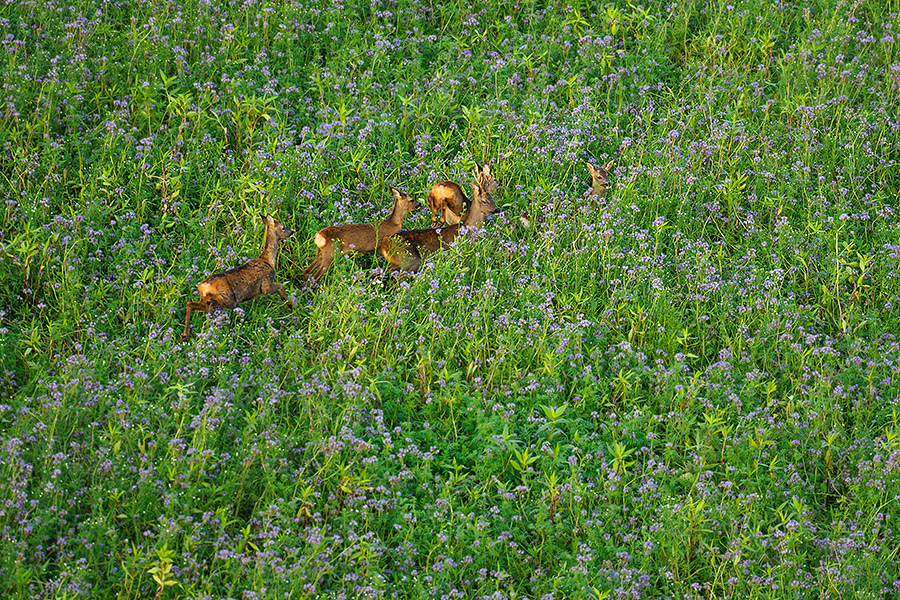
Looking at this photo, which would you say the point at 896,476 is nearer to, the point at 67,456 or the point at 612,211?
the point at 612,211

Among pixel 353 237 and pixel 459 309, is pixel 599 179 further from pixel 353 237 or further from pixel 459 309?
pixel 353 237

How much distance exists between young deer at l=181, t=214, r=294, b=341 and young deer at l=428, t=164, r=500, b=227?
1.31 meters

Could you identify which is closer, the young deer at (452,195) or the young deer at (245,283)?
the young deer at (245,283)

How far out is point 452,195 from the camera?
8.42 metres

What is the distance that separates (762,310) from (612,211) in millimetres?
→ 1468

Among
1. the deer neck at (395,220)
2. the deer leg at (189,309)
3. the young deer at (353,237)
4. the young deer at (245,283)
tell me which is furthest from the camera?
the deer neck at (395,220)

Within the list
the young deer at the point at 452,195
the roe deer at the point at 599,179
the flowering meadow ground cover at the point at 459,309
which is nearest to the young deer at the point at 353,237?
the flowering meadow ground cover at the point at 459,309

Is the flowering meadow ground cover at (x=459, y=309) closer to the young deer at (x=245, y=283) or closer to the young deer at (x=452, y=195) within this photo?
the young deer at (x=245, y=283)

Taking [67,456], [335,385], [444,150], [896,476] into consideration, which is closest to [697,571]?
[896,476]

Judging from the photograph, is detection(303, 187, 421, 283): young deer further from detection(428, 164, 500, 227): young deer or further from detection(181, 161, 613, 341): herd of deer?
detection(428, 164, 500, 227): young deer

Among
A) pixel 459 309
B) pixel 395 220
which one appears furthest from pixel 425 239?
pixel 459 309

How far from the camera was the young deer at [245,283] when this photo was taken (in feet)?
24.0

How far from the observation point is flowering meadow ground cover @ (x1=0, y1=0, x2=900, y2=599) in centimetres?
599

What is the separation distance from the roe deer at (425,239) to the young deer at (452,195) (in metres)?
0.06
